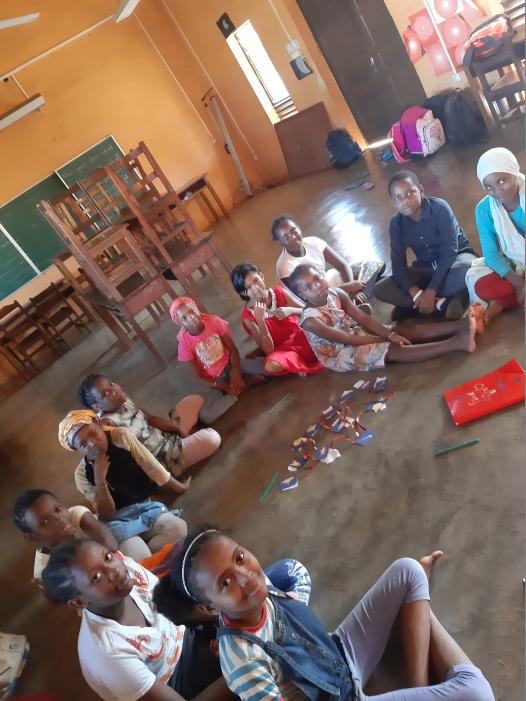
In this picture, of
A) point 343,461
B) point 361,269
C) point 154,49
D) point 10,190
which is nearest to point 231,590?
point 343,461

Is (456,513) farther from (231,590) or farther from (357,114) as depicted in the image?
(357,114)

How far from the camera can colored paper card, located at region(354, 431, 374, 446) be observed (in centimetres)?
279

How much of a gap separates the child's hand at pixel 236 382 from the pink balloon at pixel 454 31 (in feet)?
16.7

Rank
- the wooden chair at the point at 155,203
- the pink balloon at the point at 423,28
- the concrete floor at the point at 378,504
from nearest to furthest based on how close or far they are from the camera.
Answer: the concrete floor at the point at 378,504 < the wooden chair at the point at 155,203 < the pink balloon at the point at 423,28

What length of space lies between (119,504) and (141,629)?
1.36 meters

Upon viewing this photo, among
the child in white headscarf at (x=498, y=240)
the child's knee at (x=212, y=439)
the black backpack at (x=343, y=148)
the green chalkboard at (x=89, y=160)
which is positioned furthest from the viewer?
the green chalkboard at (x=89, y=160)

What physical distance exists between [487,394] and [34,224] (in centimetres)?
814

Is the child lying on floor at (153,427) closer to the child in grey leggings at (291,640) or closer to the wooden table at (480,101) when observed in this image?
the child in grey leggings at (291,640)

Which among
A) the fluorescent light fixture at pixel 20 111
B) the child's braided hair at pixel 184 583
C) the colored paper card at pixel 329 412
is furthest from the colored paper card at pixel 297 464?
the fluorescent light fixture at pixel 20 111

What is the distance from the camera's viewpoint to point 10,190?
27.7ft

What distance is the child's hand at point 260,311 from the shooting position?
11.8ft

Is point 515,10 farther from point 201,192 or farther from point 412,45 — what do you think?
point 201,192

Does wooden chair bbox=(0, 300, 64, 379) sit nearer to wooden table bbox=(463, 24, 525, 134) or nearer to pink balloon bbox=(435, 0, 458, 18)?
wooden table bbox=(463, 24, 525, 134)

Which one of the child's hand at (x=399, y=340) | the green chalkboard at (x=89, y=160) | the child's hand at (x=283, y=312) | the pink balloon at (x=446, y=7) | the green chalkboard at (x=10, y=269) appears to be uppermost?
the green chalkboard at (x=89, y=160)
